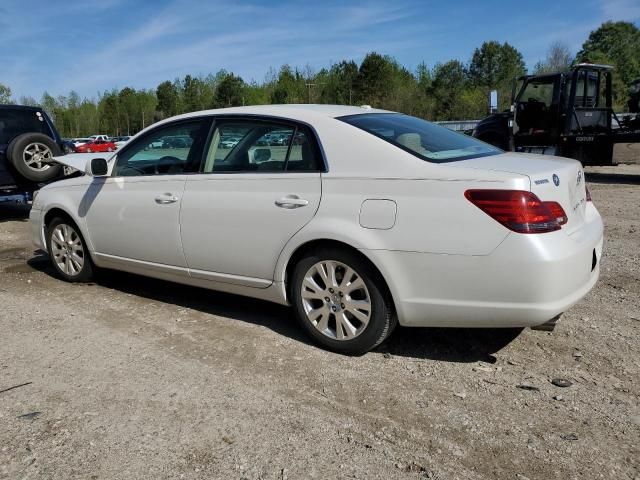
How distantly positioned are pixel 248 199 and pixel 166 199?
0.84 meters

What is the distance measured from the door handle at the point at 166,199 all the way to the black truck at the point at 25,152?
3.91 metres

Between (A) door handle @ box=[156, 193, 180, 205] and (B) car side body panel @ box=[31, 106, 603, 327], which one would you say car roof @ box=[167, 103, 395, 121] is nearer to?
(B) car side body panel @ box=[31, 106, 603, 327]

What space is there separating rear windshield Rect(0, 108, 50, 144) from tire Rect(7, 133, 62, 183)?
1.00 metres

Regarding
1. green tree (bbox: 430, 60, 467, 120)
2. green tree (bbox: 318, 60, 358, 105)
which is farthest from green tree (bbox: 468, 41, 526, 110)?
green tree (bbox: 318, 60, 358, 105)

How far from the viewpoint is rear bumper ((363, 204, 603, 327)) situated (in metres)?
3.06

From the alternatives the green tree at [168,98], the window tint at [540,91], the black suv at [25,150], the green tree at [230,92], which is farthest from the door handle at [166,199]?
the green tree at [168,98]

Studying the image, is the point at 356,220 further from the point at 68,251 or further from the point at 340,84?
the point at 340,84

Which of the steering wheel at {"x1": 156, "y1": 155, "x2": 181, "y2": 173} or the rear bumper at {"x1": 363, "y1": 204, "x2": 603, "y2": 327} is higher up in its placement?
the steering wheel at {"x1": 156, "y1": 155, "x2": 181, "y2": 173}

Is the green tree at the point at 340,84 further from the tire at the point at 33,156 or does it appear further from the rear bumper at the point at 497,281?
the rear bumper at the point at 497,281

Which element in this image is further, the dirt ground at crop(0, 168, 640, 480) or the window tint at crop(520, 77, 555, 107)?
the window tint at crop(520, 77, 555, 107)

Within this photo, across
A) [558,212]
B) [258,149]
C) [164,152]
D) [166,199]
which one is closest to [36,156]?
[164,152]

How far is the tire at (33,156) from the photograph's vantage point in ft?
26.8

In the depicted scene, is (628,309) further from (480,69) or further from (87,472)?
(480,69)

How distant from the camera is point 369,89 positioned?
5238cm
